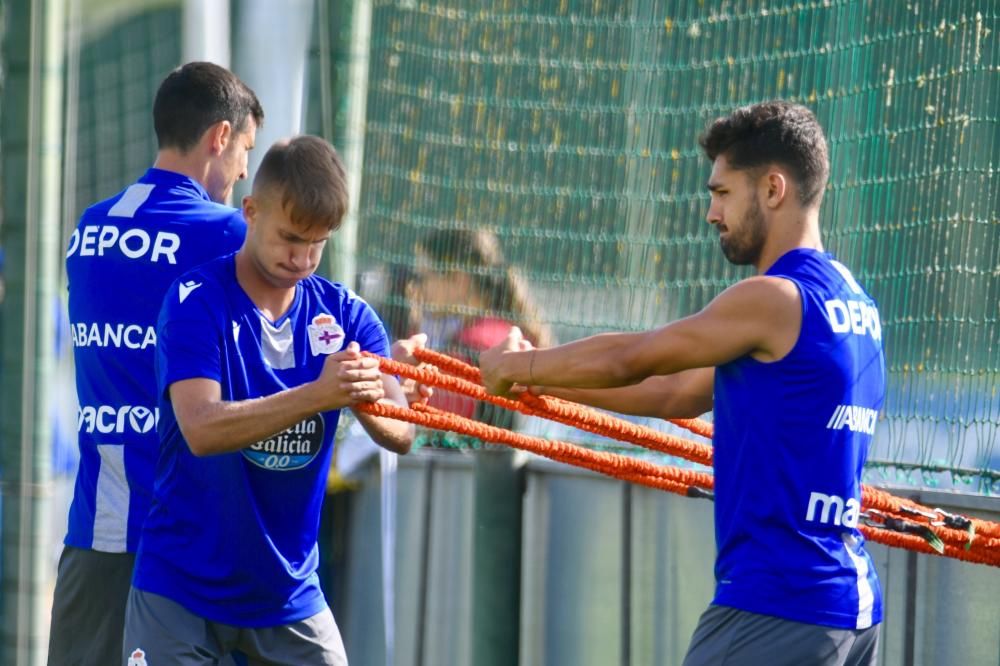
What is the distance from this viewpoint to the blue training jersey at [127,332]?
15.0ft

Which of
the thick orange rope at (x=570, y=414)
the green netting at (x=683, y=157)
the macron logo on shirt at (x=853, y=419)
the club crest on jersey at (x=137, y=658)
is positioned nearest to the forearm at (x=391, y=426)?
the thick orange rope at (x=570, y=414)

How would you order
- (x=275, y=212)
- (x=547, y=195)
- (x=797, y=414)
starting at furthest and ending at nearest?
1. (x=547, y=195)
2. (x=275, y=212)
3. (x=797, y=414)

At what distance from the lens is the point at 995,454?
4535mm

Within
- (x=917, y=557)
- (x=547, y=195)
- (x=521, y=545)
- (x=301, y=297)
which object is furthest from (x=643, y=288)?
(x=301, y=297)

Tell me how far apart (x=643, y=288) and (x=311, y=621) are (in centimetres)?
210

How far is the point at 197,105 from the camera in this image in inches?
186

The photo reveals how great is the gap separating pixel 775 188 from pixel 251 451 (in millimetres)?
1465

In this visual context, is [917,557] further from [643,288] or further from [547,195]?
[547,195]

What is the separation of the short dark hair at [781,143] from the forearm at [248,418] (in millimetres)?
1195

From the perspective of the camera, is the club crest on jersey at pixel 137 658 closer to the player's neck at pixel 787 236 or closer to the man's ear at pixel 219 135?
the man's ear at pixel 219 135

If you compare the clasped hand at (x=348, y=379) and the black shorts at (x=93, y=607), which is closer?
the clasped hand at (x=348, y=379)

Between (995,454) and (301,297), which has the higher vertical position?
(301,297)

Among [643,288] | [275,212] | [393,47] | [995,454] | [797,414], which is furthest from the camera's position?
[393,47]

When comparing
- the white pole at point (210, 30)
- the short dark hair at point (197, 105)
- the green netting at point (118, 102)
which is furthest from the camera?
the green netting at point (118, 102)
